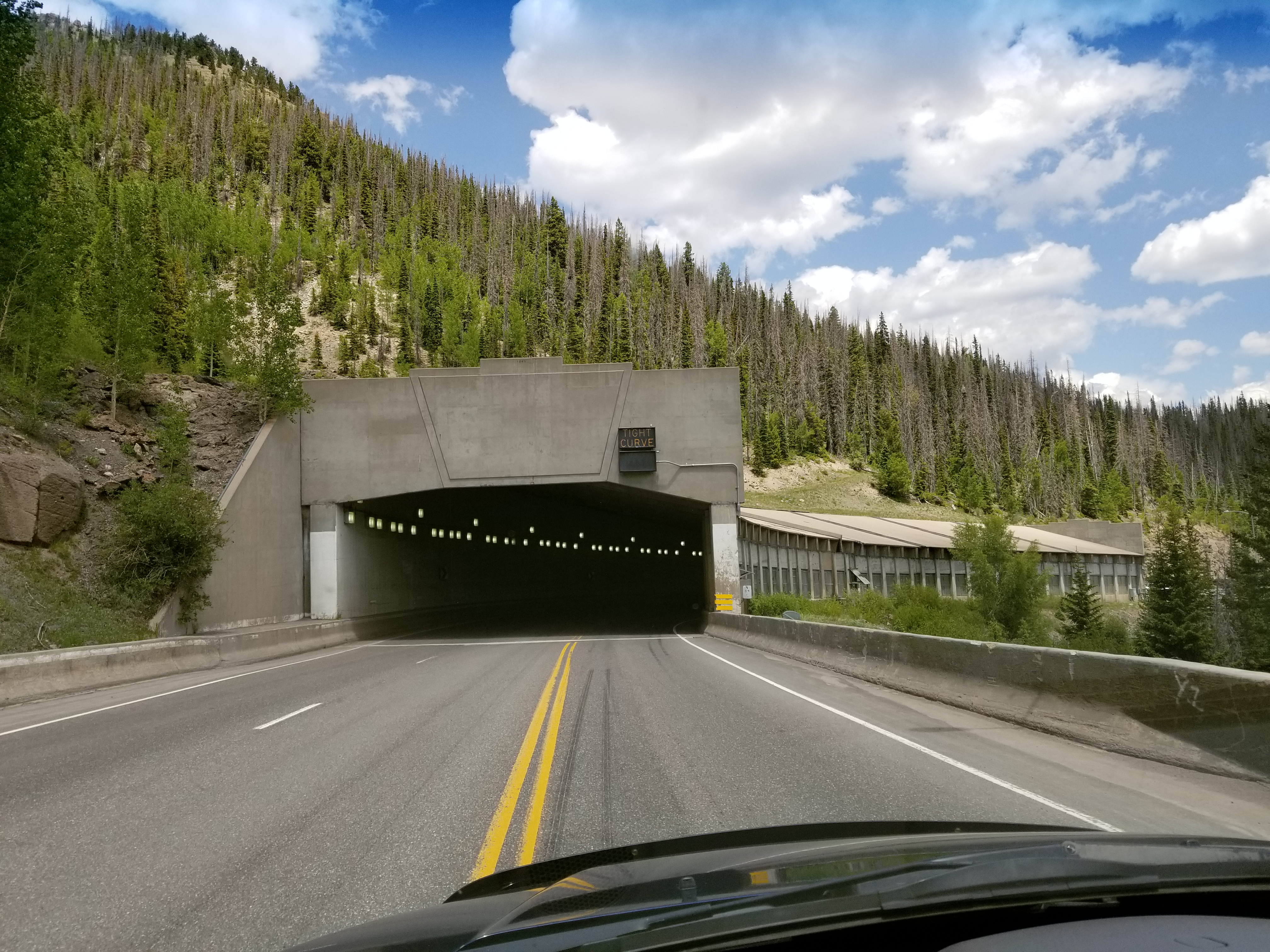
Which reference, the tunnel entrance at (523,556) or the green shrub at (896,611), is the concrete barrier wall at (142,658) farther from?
the green shrub at (896,611)

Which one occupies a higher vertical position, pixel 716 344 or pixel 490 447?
pixel 716 344

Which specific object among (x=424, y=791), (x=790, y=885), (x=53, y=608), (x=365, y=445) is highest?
(x=365, y=445)

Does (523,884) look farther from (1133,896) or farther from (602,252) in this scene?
(602,252)

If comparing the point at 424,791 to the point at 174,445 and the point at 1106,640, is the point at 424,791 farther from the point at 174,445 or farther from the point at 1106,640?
the point at 1106,640

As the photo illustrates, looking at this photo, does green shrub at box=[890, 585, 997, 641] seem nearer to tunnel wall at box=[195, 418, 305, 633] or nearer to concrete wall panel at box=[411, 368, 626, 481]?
concrete wall panel at box=[411, 368, 626, 481]

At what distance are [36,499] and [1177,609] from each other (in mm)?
48243

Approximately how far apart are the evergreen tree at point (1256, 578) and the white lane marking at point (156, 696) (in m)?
39.9

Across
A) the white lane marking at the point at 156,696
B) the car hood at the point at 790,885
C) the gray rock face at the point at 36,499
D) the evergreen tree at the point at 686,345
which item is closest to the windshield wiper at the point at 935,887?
the car hood at the point at 790,885

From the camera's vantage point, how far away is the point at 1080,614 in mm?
46250

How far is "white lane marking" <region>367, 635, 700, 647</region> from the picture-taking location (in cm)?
2827

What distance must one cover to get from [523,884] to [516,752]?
541 centimetres

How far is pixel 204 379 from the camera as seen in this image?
39.3 metres

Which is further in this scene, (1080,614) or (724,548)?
(1080,614)

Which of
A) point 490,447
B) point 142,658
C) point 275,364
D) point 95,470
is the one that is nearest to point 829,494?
point 490,447
